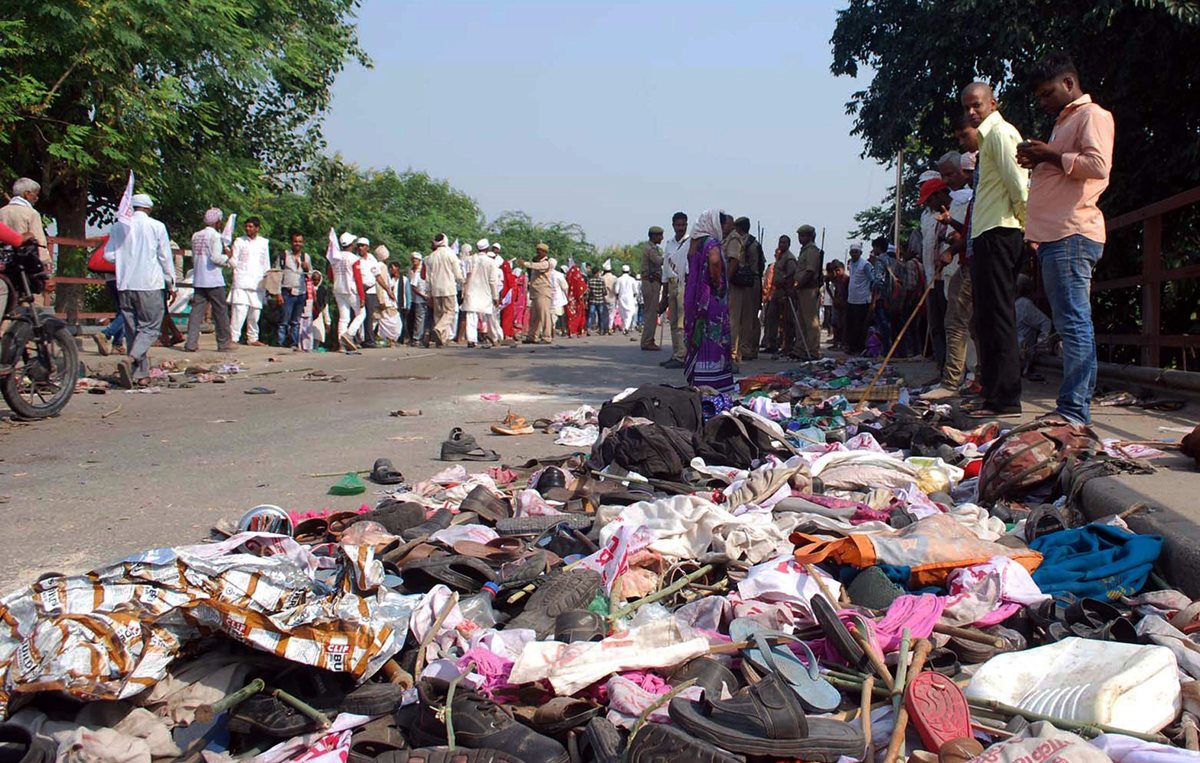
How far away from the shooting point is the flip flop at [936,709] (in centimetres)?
233

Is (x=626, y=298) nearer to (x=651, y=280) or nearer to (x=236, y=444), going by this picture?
(x=651, y=280)

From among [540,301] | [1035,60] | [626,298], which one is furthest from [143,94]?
[626,298]

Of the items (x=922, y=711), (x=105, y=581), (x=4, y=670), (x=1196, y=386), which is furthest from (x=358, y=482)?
(x=1196, y=386)

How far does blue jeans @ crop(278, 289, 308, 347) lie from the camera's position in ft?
59.3

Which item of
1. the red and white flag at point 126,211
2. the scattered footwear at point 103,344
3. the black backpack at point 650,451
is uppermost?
the red and white flag at point 126,211

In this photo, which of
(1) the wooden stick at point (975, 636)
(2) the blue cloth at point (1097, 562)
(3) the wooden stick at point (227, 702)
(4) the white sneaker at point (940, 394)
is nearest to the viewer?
(3) the wooden stick at point (227, 702)

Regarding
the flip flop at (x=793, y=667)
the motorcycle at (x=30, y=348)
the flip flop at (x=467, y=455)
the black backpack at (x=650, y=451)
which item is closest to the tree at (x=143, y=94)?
the motorcycle at (x=30, y=348)

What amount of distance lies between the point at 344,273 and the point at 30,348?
10749 millimetres

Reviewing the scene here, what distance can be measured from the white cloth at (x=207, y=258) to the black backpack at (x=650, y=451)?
1038 cm

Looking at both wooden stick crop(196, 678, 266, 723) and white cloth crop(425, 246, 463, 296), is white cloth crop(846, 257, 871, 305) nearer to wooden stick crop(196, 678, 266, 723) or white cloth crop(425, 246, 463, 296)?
white cloth crop(425, 246, 463, 296)

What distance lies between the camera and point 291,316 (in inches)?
725

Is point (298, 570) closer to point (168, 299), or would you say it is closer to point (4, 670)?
point (4, 670)

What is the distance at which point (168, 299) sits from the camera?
51.4ft

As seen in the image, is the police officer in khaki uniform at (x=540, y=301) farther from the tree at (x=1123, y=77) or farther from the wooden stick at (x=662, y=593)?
the wooden stick at (x=662, y=593)
